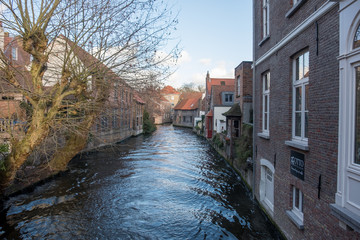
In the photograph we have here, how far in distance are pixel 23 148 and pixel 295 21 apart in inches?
316

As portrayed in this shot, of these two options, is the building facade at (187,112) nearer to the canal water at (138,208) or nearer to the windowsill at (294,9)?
the canal water at (138,208)

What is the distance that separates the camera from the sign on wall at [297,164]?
16.5 ft

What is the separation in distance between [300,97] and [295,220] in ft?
8.30

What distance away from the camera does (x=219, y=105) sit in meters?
26.5

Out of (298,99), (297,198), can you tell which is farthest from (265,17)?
(297,198)

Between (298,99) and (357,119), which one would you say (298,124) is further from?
(357,119)

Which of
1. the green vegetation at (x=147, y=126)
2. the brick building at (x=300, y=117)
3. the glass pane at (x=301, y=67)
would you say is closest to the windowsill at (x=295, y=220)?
the brick building at (x=300, y=117)

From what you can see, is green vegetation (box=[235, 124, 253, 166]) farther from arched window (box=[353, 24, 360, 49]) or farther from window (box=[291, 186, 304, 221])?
arched window (box=[353, 24, 360, 49])

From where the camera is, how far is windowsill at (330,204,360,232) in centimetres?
318

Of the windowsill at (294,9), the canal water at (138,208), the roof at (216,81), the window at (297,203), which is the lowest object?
the canal water at (138,208)

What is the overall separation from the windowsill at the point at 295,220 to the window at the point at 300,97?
1608mm

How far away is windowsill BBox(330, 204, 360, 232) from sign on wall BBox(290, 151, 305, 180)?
1.34 m

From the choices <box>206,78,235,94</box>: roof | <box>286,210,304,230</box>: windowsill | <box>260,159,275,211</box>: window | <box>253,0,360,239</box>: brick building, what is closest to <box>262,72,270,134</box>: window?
<box>253,0,360,239</box>: brick building

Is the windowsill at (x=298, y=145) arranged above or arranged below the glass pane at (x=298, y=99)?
below
